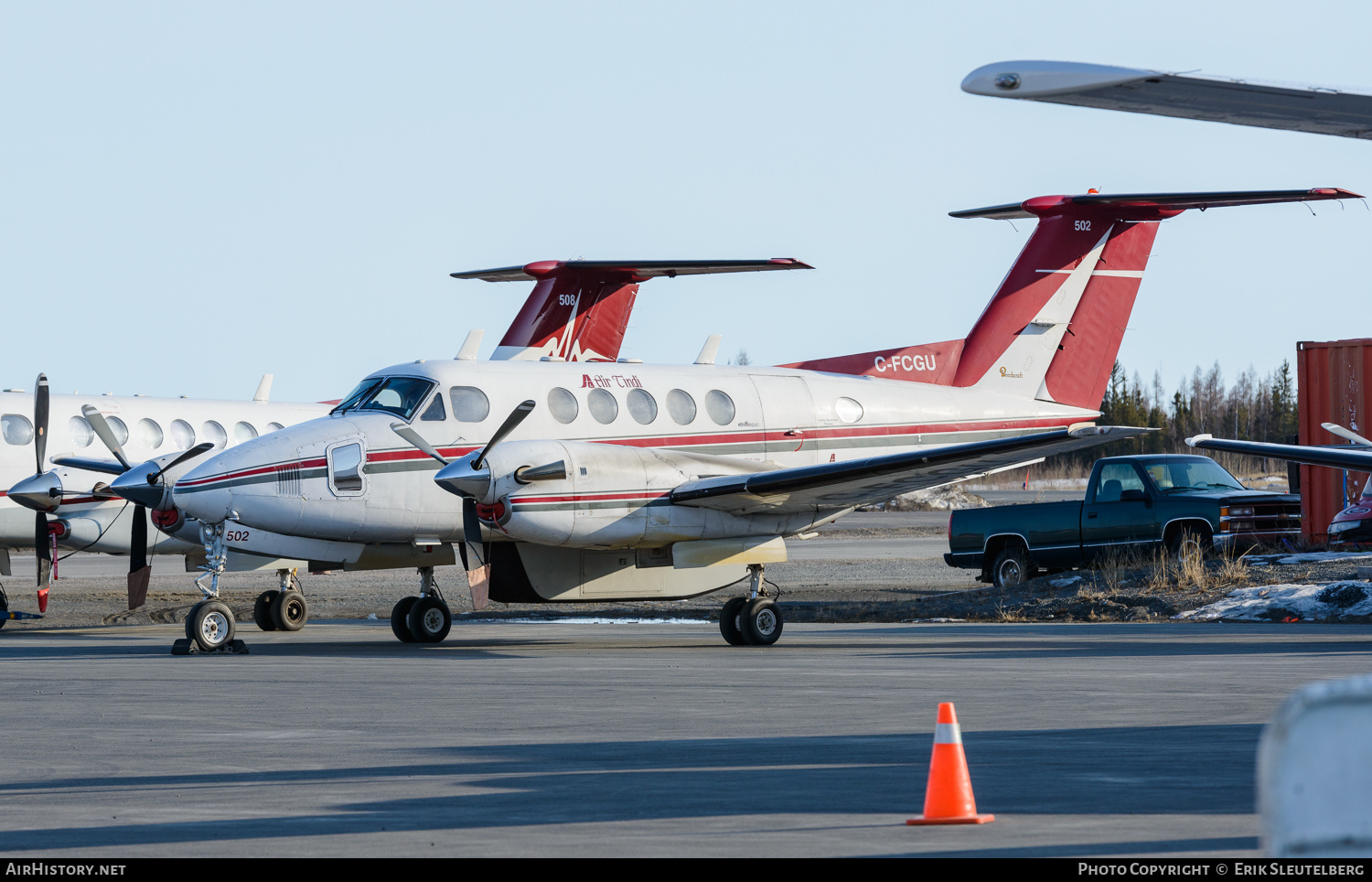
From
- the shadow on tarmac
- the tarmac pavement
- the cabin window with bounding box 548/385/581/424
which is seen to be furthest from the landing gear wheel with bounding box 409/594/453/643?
the shadow on tarmac

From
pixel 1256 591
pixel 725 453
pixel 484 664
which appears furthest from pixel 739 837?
pixel 1256 591

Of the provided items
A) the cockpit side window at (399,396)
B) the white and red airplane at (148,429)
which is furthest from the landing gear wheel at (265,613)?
the cockpit side window at (399,396)

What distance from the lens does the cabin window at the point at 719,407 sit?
734 inches

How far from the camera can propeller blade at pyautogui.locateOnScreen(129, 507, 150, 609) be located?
58.7ft

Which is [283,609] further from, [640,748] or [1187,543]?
[1187,543]

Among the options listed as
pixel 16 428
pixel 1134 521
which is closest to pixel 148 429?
pixel 16 428

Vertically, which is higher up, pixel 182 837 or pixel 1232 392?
pixel 1232 392

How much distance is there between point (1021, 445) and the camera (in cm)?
1622

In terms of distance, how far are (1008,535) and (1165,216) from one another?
5699 millimetres

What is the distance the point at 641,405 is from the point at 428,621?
11.7 ft

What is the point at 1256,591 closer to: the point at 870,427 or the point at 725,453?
the point at 870,427

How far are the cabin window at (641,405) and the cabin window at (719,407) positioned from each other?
71 cm

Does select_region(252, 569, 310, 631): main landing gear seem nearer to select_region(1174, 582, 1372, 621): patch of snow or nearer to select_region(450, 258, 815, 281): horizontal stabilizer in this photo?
select_region(450, 258, 815, 281): horizontal stabilizer

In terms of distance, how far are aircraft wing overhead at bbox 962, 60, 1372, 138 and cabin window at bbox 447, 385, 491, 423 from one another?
12741 mm
